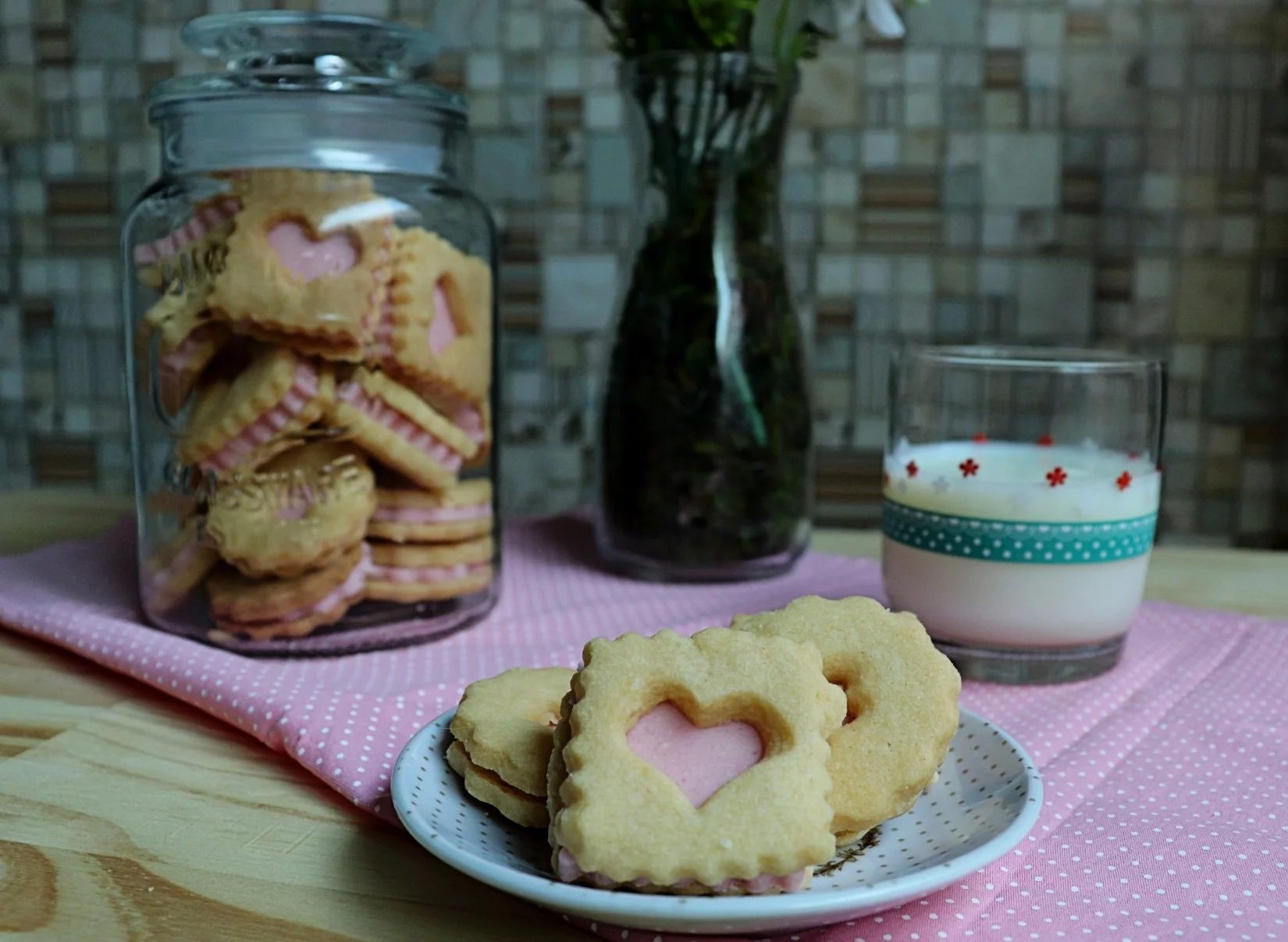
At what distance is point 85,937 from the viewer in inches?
18.2

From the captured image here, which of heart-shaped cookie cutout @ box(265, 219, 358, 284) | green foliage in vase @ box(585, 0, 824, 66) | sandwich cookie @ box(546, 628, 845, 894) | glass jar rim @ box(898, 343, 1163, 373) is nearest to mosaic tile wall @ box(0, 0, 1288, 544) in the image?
green foliage in vase @ box(585, 0, 824, 66)

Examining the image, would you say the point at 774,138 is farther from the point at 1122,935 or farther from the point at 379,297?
the point at 1122,935

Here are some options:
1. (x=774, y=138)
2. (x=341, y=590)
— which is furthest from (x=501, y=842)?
(x=774, y=138)

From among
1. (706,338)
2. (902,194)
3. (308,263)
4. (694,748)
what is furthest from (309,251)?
(902,194)

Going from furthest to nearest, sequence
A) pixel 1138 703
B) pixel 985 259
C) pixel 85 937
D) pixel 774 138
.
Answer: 1. pixel 985 259
2. pixel 774 138
3. pixel 1138 703
4. pixel 85 937

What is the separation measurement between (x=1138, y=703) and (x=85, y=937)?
23.6 inches

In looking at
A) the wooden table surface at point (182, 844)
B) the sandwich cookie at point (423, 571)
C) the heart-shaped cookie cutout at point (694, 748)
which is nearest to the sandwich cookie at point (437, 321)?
the sandwich cookie at point (423, 571)

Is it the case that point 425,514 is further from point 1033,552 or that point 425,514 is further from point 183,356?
point 1033,552

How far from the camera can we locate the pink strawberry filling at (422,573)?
2.67ft

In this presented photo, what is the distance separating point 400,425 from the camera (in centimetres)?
80

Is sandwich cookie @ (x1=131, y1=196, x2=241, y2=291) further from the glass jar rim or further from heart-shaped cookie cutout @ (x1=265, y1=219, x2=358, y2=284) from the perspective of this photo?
the glass jar rim

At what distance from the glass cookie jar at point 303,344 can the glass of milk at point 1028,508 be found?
319 mm

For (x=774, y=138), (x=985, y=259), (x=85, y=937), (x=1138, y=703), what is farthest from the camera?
(x=985, y=259)

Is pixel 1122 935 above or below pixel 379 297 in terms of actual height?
below
